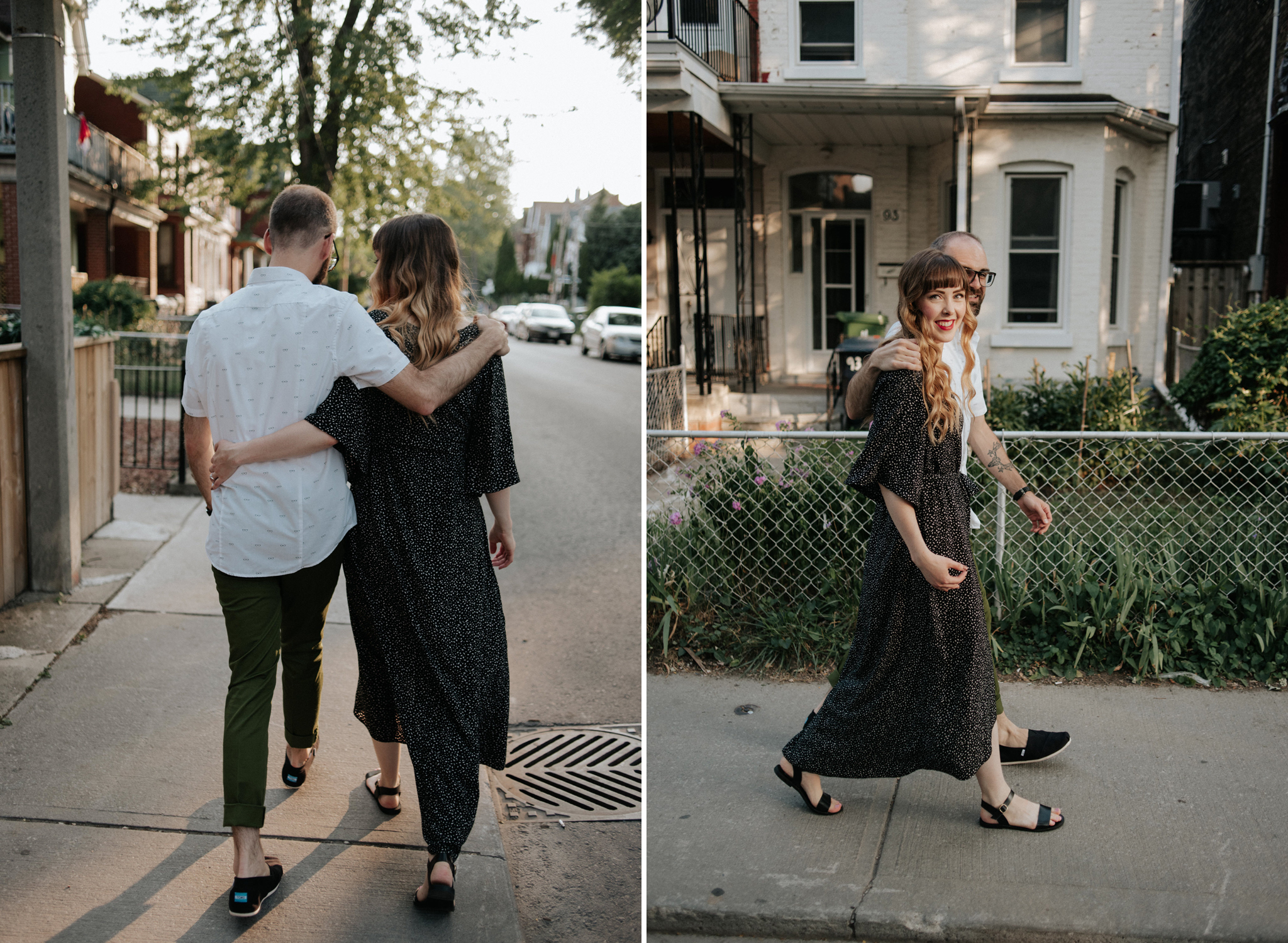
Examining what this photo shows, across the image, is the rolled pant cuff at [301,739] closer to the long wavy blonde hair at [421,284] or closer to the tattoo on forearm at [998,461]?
the long wavy blonde hair at [421,284]

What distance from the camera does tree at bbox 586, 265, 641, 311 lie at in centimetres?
4362

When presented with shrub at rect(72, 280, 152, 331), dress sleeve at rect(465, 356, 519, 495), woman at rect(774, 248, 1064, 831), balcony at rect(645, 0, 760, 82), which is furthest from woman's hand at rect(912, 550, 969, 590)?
shrub at rect(72, 280, 152, 331)

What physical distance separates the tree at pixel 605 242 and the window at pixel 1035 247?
42344 millimetres

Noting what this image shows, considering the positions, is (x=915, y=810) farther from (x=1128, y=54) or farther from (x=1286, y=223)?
(x=1286, y=223)

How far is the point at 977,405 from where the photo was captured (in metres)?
3.55

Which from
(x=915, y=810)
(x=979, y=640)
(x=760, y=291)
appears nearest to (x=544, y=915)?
(x=915, y=810)

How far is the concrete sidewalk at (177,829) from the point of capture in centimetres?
287

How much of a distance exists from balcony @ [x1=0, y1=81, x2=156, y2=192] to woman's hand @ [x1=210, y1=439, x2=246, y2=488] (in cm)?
2411

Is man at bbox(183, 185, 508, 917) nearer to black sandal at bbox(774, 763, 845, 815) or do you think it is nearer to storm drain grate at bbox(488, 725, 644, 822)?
storm drain grate at bbox(488, 725, 644, 822)

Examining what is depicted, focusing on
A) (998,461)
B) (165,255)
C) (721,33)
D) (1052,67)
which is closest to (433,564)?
(998,461)

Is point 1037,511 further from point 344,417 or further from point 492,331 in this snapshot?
point 344,417

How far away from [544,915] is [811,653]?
7.26 feet

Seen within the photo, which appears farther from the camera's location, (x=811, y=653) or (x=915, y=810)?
(x=811, y=653)

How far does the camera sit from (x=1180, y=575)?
17.2 ft
